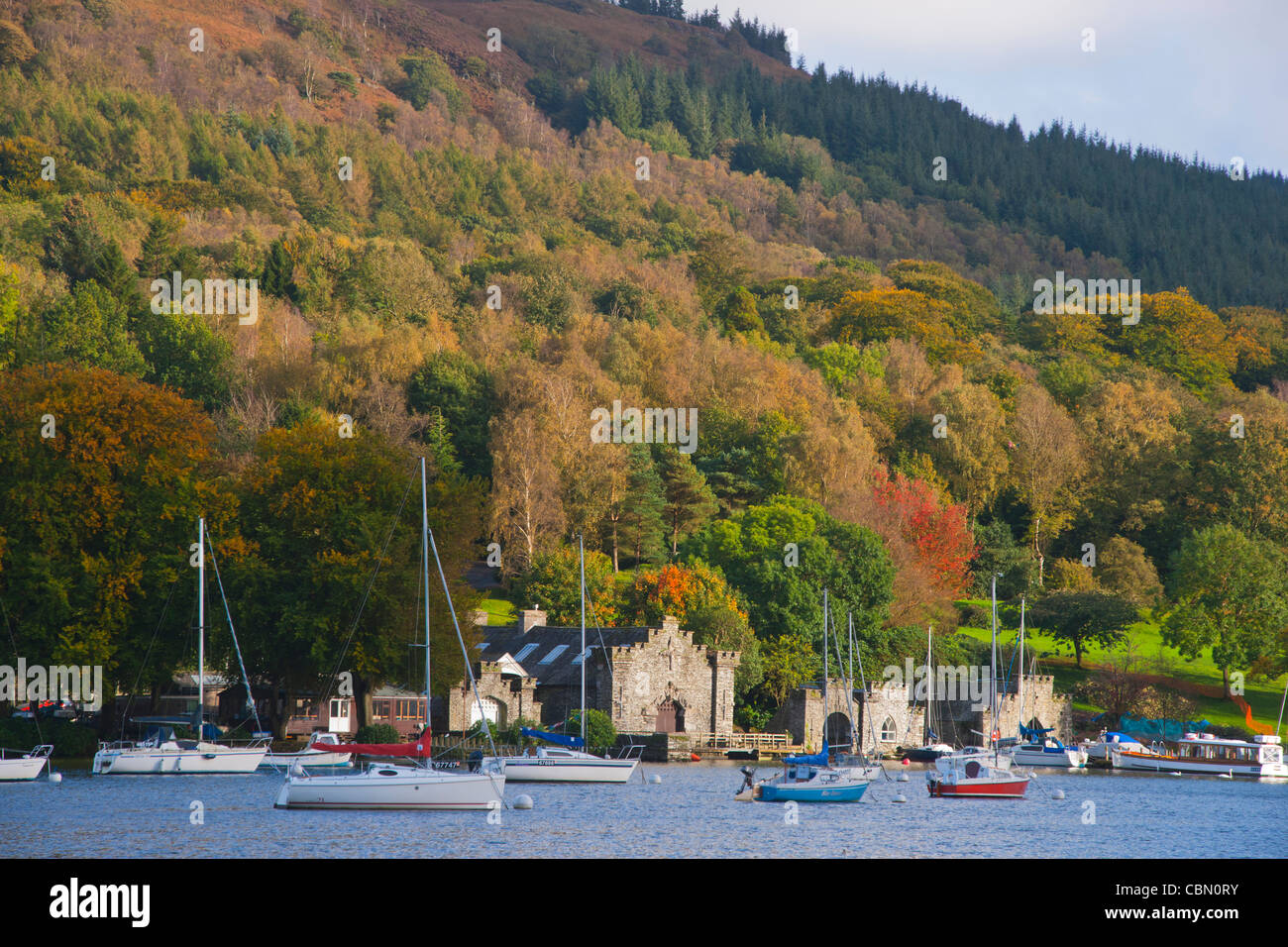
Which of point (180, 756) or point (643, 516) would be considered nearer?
point (180, 756)

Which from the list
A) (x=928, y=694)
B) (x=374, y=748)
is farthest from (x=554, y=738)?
(x=928, y=694)

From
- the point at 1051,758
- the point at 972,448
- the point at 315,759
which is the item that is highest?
the point at 972,448

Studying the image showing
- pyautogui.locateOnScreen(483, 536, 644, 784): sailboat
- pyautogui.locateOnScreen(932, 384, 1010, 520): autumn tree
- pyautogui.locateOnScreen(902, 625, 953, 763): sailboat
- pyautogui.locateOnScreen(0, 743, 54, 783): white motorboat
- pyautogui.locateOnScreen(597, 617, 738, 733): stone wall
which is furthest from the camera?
pyautogui.locateOnScreen(932, 384, 1010, 520): autumn tree

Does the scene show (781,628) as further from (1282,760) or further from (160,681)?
(160,681)

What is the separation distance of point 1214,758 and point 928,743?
14.9 metres

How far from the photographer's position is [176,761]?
185 feet

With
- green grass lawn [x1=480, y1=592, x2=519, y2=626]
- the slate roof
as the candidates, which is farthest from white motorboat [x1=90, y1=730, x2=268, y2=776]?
green grass lawn [x1=480, y1=592, x2=519, y2=626]

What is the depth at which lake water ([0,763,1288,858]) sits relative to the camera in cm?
3772

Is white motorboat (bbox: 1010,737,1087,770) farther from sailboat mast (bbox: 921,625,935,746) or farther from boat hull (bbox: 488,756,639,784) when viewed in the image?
boat hull (bbox: 488,756,639,784)

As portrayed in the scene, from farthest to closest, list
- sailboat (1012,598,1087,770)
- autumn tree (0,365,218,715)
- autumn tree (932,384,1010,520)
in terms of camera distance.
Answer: autumn tree (932,384,1010,520) < sailboat (1012,598,1087,770) < autumn tree (0,365,218,715)

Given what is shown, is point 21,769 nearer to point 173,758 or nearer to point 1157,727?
point 173,758

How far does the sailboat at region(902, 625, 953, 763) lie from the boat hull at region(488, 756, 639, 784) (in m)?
23.9

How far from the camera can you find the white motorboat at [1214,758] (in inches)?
2963

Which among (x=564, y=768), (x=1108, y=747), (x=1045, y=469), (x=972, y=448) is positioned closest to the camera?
(x=564, y=768)
